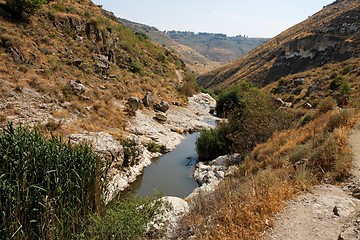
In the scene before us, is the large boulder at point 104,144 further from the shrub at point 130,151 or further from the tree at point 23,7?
the tree at point 23,7

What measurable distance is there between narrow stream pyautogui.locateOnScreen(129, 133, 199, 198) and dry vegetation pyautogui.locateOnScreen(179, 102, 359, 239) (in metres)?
4.24

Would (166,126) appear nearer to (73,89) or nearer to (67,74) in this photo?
(73,89)

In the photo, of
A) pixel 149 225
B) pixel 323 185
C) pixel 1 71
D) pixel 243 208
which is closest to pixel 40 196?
pixel 149 225

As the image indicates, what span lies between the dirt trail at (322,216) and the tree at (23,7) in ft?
92.8

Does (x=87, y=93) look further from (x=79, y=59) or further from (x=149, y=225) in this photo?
(x=149, y=225)

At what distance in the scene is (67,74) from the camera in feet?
81.0

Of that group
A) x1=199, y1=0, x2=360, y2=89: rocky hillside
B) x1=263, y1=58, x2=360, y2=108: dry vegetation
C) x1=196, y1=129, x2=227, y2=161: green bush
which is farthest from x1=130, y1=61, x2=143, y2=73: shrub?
x1=199, y1=0, x2=360, y2=89: rocky hillside

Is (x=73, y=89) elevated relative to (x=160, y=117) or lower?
elevated

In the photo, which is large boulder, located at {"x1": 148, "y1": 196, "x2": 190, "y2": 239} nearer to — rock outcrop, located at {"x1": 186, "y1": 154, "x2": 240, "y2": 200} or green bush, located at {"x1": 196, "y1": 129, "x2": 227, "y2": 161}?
rock outcrop, located at {"x1": 186, "y1": 154, "x2": 240, "y2": 200}

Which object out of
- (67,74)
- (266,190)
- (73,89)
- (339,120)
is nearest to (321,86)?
(339,120)

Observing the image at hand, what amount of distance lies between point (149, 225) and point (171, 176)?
9.26 metres

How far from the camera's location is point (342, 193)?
766cm

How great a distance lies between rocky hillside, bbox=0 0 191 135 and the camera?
58.7 ft

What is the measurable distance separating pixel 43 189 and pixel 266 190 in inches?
217
